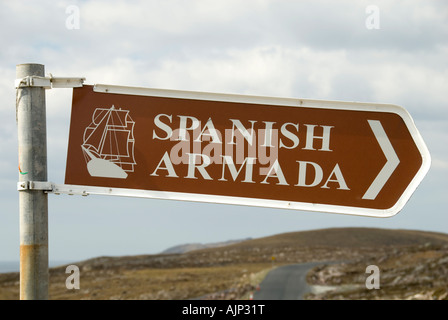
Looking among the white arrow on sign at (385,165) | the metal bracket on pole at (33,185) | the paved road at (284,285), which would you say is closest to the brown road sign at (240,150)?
the white arrow on sign at (385,165)

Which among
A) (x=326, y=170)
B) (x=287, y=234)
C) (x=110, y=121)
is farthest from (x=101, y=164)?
(x=287, y=234)

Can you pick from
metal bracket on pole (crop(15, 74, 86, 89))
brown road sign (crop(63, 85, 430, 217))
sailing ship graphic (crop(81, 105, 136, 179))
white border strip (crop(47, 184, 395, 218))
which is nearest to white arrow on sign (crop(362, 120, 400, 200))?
brown road sign (crop(63, 85, 430, 217))

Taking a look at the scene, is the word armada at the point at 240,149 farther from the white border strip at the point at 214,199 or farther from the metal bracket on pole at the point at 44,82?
the metal bracket on pole at the point at 44,82

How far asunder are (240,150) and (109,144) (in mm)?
821

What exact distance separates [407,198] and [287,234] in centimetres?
15359

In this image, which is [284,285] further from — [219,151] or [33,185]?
[33,185]

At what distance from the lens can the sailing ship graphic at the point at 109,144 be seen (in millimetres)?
3568

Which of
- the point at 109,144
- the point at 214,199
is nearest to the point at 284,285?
the point at 214,199

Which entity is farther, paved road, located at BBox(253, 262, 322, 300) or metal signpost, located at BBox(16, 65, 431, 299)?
paved road, located at BBox(253, 262, 322, 300)

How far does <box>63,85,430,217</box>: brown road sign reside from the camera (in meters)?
3.47

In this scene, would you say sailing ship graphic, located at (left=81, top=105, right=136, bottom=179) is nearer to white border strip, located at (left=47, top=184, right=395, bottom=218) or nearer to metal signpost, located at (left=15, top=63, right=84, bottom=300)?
white border strip, located at (left=47, top=184, right=395, bottom=218)

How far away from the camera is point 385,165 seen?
11.3 feet

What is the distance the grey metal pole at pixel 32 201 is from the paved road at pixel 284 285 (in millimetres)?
40286

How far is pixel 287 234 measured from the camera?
155 m
